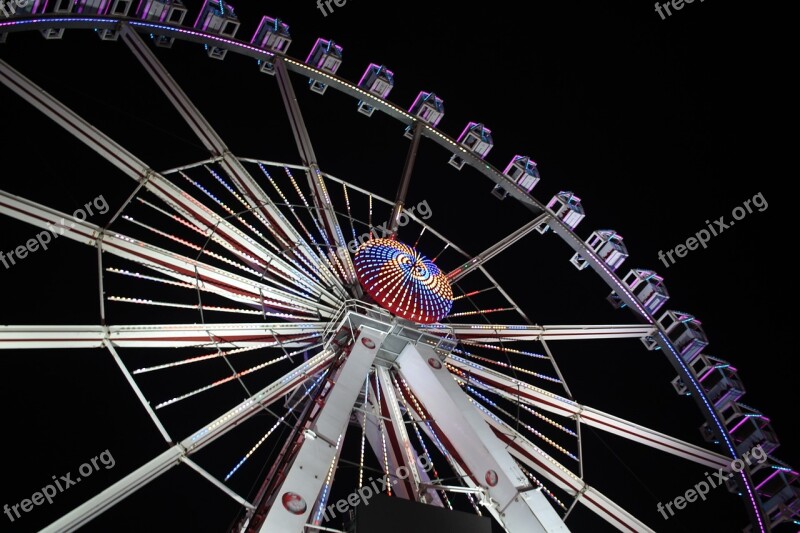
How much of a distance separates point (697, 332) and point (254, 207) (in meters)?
11.1

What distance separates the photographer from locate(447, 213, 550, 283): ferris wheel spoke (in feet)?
48.5

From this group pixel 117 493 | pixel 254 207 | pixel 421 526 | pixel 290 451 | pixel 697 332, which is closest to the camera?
pixel 421 526

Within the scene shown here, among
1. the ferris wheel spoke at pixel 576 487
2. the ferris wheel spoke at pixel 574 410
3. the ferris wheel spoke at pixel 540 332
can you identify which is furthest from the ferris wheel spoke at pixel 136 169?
the ferris wheel spoke at pixel 576 487

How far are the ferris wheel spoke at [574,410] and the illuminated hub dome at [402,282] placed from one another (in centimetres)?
124

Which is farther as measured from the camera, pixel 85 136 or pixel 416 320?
pixel 416 320

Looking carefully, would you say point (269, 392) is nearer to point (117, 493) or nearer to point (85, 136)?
point (117, 493)

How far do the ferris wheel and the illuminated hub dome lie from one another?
4 centimetres

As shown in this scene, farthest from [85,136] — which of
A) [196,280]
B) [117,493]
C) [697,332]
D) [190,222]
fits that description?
[697,332]

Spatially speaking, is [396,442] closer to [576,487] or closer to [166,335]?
[576,487]

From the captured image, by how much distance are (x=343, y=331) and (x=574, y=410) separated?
527 cm

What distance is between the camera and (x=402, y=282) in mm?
12320

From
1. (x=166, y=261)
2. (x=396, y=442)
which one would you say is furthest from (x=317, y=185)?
(x=396, y=442)

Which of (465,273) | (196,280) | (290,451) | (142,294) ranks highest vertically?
(465,273)

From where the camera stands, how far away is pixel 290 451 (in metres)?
9.86
